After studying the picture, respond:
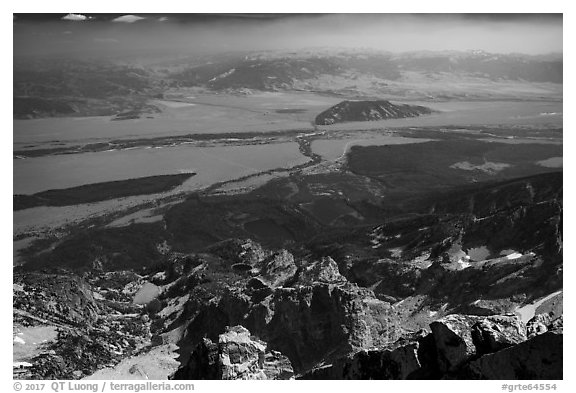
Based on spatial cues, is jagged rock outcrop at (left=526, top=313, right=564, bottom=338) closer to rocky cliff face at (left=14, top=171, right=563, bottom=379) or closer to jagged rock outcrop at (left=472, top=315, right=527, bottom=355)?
rocky cliff face at (left=14, top=171, right=563, bottom=379)

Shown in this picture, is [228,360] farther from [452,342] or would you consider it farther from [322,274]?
[322,274]

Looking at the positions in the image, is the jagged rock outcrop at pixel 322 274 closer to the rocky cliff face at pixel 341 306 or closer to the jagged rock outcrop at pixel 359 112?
the rocky cliff face at pixel 341 306

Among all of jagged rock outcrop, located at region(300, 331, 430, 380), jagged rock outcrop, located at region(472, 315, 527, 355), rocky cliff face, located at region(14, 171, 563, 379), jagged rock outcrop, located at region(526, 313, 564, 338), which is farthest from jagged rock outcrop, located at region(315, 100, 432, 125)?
jagged rock outcrop, located at region(472, 315, 527, 355)

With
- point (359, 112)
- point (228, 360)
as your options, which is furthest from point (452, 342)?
point (359, 112)

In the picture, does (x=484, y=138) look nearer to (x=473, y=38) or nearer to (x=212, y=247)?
(x=473, y=38)

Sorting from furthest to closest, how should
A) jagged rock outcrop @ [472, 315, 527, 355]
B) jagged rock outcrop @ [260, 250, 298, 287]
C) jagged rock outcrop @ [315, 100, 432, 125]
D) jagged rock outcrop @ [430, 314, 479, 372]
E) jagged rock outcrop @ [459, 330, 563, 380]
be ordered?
jagged rock outcrop @ [315, 100, 432, 125] < jagged rock outcrop @ [260, 250, 298, 287] < jagged rock outcrop @ [430, 314, 479, 372] < jagged rock outcrop @ [472, 315, 527, 355] < jagged rock outcrop @ [459, 330, 563, 380]

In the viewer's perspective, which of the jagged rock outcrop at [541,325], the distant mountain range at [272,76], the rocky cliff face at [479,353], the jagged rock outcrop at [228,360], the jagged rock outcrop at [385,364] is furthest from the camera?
the distant mountain range at [272,76]

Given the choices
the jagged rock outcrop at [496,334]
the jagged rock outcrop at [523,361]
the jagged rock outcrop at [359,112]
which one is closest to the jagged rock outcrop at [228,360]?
the jagged rock outcrop at [523,361]
